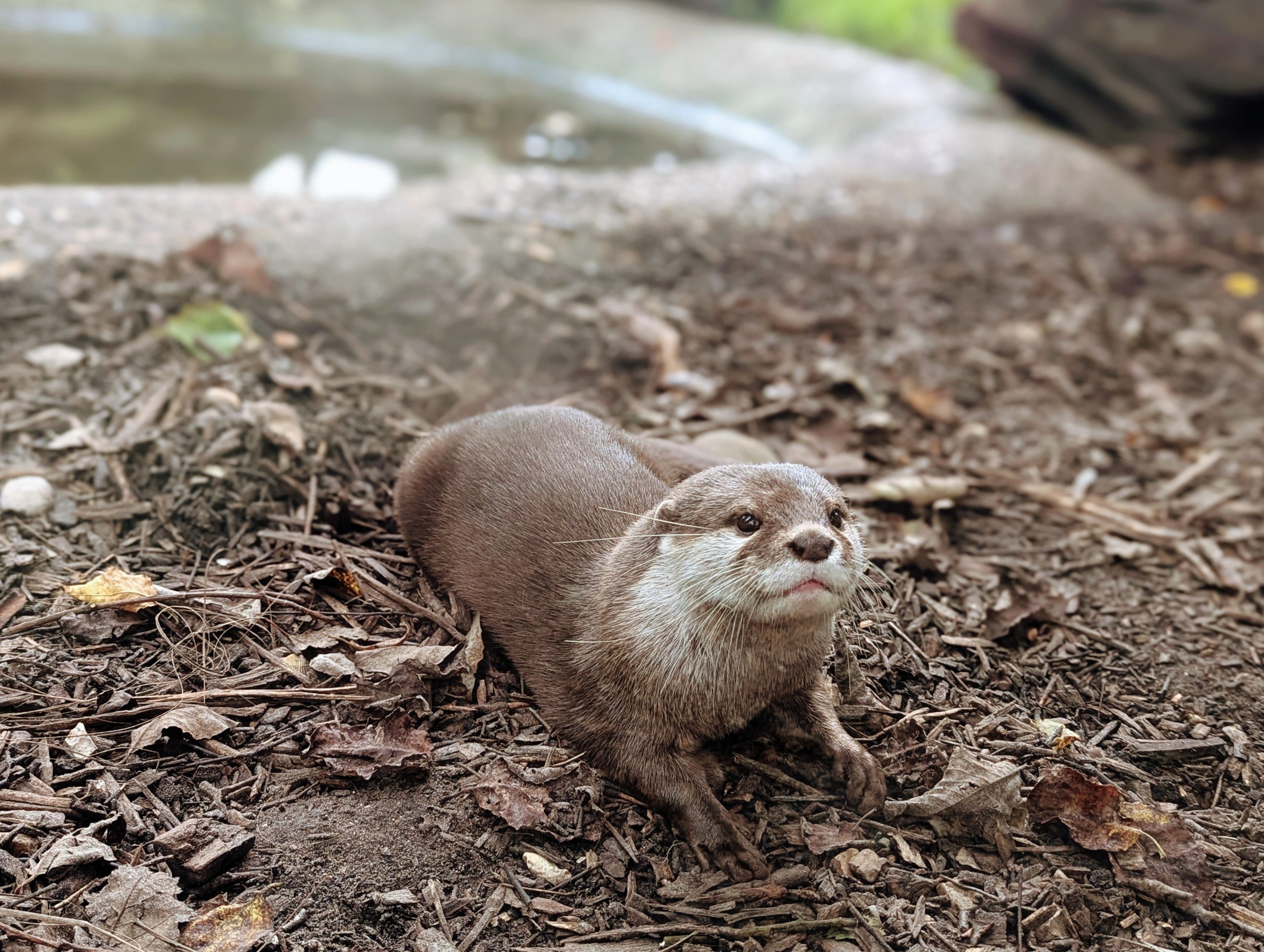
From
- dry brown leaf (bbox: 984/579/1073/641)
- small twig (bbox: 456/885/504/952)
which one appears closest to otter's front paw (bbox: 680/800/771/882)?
small twig (bbox: 456/885/504/952)

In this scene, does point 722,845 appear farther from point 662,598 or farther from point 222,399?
point 222,399

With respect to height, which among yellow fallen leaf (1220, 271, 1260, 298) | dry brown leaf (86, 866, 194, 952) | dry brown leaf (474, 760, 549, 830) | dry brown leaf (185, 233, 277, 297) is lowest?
dry brown leaf (86, 866, 194, 952)

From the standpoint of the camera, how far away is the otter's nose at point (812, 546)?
2.43 metres

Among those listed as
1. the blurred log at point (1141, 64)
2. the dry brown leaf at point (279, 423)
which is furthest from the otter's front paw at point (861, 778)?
the blurred log at point (1141, 64)

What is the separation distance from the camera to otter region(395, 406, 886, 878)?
256 centimetres

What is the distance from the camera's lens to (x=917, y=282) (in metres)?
6.12

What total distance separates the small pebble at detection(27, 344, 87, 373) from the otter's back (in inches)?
60.4

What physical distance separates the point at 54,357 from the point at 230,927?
8.63 feet

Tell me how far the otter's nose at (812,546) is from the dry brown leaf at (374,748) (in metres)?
1.10

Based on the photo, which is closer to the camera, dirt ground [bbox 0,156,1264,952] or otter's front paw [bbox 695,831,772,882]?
dirt ground [bbox 0,156,1264,952]

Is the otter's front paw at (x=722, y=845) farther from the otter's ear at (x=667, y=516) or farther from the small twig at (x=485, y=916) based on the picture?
the otter's ear at (x=667, y=516)

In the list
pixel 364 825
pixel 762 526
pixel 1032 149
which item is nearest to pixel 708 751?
pixel 762 526

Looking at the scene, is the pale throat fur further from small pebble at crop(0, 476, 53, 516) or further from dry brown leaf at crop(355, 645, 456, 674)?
small pebble at crop(0, 476, 53, 516)

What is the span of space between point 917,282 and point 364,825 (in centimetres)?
466
